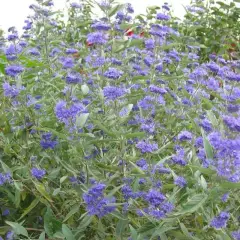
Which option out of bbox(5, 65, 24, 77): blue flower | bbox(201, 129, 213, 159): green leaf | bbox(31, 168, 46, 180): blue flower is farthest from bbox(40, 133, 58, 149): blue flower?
bbox(201, 129, 213, 159): green leaf

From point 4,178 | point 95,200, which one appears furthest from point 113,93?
point 4,178

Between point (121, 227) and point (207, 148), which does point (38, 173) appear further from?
point (207, 148)

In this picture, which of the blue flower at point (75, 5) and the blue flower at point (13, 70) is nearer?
the blue flower at point (13, 70)

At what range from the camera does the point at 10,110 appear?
8.68 feet

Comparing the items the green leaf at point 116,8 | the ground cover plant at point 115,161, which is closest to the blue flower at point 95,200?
the ground cover plant at point 115,161

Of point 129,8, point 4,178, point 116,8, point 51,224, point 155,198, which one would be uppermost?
point 129,8

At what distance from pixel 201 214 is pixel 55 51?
2314 mm

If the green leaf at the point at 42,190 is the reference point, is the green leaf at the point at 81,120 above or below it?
above

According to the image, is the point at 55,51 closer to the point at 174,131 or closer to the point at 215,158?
the point at 174,131

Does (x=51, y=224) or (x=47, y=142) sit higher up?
(x=47, y=142)

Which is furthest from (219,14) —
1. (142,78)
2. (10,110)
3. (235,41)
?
(10,110)

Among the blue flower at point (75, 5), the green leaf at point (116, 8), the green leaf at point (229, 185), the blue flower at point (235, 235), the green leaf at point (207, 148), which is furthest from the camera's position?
the blue flower at point (75, 5)

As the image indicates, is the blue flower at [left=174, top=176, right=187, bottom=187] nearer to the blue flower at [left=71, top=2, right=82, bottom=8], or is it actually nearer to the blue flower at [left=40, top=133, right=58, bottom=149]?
the blue flower at [left=40, top=133, right=58, bottom=149]

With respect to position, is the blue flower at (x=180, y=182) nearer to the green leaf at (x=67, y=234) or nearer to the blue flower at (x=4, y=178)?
the green leaf at (x=67, y=234)
